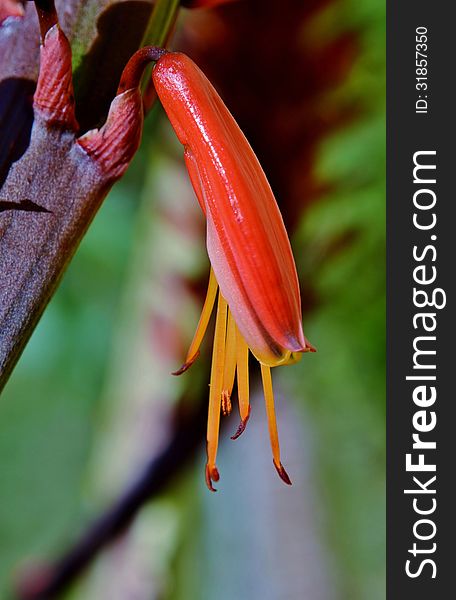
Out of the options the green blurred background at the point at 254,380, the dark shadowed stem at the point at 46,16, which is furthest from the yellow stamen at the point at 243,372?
the green blurred background at the point at 254,380

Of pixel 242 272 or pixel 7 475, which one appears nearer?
pixel 242 272

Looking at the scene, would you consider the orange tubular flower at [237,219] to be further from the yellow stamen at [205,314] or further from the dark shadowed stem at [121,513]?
the dark shadowed stem at [121,513]

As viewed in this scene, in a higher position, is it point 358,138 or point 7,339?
point 358,138

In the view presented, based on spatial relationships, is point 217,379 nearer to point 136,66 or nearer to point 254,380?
point 136,66

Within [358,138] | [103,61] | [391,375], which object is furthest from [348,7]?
[103,61]

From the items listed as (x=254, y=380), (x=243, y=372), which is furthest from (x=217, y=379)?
(x=254, y=380)

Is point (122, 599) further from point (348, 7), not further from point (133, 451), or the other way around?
point (348, 7)

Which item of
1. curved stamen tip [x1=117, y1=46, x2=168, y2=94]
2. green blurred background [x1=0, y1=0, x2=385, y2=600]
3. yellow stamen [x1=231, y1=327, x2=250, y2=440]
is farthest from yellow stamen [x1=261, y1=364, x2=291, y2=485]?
green blurred background [x1=0, y1=0, x2=385, y2=600]
